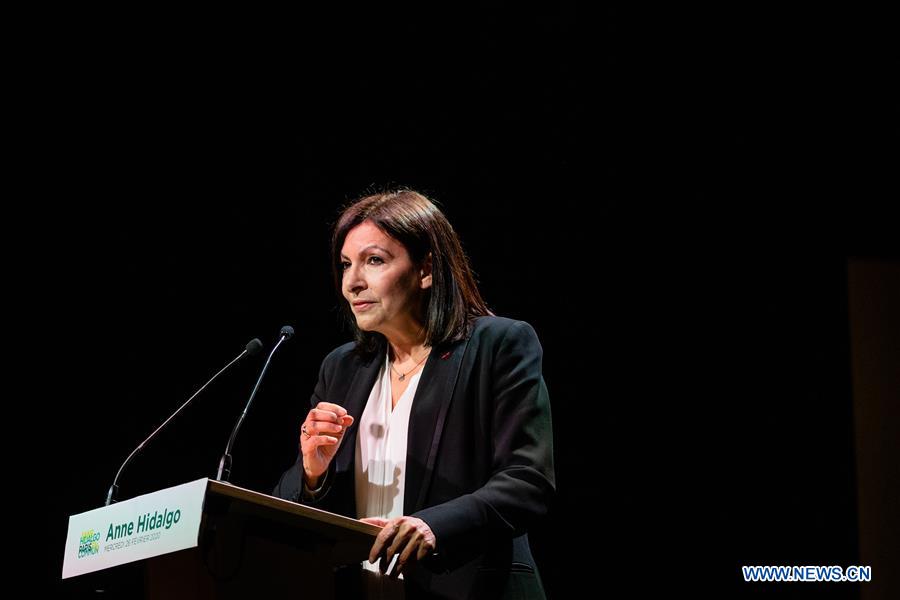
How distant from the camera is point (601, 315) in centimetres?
392

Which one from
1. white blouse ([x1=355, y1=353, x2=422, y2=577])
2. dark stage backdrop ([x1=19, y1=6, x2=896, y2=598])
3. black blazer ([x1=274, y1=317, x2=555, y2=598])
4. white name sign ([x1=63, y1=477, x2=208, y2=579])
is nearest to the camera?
white name sign ([x1=63, y1=477, x2=208, y2=579])

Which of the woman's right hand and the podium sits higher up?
the woman's right hand

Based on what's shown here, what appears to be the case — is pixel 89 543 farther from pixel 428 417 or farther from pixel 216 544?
pixel 428 417

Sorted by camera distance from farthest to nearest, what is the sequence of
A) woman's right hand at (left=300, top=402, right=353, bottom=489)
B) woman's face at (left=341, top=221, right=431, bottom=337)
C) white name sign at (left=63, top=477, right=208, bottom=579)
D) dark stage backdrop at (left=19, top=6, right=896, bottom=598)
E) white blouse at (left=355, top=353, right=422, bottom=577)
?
dark stage backdrop at (left=19, top=6, right=896, bottom=598), woman's face at (left=341, top=221, right=431, bottom=337), white blouse at (left=355, top=353, right=422, bottom=577), woman's right hand at (left=300, top=402, right=353, bottom=489), white name sign at (left=63, top=477, right=208, bottom=579)

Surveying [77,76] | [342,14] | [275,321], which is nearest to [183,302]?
[275,321]

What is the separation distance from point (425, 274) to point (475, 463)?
0.62 m

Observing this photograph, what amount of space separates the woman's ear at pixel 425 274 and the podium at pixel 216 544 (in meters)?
0.92

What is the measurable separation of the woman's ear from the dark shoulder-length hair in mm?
14

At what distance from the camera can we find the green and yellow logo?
1.89 meters

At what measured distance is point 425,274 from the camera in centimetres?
268

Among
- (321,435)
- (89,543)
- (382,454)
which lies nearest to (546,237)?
(382,454)

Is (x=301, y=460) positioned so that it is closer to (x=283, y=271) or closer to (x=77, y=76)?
(x=283, y=271)

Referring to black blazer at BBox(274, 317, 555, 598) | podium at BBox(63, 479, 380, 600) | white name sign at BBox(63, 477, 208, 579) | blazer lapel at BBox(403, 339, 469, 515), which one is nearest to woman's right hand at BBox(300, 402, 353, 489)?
black blazer at BBox(274, 317, 555, 598)

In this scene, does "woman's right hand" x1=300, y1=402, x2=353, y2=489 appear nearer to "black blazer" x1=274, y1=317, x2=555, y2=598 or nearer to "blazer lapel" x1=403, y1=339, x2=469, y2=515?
"black blazer" x1=274, y1=317, x2=555, y2=598
